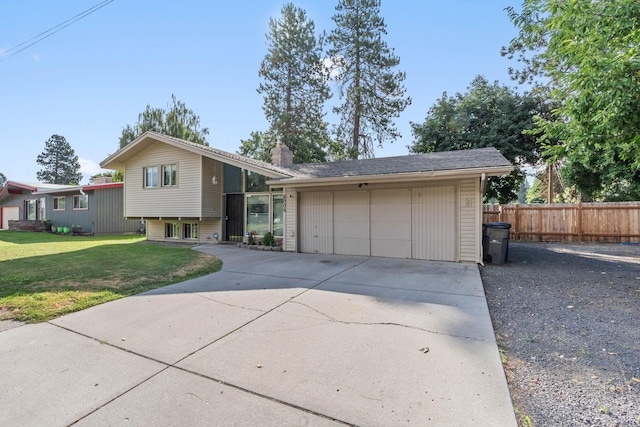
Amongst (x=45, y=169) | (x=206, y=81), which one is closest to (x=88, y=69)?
(x=206, y=81)

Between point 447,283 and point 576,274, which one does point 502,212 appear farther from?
point 447,283

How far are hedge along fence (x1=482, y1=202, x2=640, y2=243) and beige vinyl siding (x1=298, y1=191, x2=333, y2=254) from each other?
8.98m

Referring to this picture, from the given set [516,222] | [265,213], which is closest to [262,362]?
[265,213]

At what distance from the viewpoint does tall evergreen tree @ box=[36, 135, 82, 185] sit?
169 feet

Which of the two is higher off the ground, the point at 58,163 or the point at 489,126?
the point at 58,163

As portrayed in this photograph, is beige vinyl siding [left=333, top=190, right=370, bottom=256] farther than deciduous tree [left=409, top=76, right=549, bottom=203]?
No

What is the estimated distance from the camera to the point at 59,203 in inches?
768

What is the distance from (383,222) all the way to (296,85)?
15809 mm

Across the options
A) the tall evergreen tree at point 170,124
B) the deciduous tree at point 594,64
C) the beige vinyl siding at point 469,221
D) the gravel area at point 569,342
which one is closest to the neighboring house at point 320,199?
the beige vinyl siding at point 469,221

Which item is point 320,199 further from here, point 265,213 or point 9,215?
point 9,215

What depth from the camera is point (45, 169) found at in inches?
2031

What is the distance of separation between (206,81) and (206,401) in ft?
47.8

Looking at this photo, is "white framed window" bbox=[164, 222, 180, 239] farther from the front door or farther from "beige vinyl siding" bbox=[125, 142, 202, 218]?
the front door

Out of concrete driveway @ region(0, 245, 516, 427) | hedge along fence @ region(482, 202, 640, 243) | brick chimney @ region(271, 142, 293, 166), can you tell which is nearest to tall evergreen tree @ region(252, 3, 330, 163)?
brick chimney @ region(271, 142, 293, 166)
